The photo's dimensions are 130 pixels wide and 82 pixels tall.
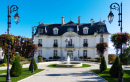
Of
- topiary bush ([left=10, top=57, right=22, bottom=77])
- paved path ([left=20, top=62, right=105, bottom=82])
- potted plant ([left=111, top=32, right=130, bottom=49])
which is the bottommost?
paved path ([left=20, top=62, right=105, bottom=82])

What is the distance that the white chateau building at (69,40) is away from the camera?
33.8 meters

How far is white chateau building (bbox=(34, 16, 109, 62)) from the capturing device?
111 feet

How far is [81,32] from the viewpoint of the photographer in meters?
35.5

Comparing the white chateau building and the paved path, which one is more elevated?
the white chateau building

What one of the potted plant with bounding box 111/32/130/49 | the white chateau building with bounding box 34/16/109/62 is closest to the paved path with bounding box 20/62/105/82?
the potted plant with bounding box 111/32/130/49

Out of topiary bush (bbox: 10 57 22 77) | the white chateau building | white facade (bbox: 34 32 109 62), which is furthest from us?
the white chateau building

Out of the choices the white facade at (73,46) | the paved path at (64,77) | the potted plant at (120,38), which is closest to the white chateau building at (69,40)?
the white facade at (73,46)

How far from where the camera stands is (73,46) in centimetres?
3384

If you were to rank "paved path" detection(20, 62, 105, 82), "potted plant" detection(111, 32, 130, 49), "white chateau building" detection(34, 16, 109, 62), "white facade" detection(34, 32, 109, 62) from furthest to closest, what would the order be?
"white chateau building" detection(34, 16, 109, 62) < "white facade" detection(34, 32, 109, 62) < "paved path" detection(20, 62, 105, 82) < "potted plant" detection(111, 32, 130, 49)

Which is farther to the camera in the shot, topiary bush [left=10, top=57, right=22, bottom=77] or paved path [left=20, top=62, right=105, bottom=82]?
topiary bush [left=10, top=57, right=22, bottom=77]

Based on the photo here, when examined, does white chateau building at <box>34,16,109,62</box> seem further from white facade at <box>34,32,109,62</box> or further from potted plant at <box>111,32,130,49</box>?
potted plant at <box>111,32,130,49</box>

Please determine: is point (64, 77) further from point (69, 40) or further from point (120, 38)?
point (69, 40)

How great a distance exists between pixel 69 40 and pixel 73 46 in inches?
75.4

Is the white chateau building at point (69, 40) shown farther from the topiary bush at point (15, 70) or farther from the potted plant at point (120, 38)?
the potted plant at point (120, 38)
